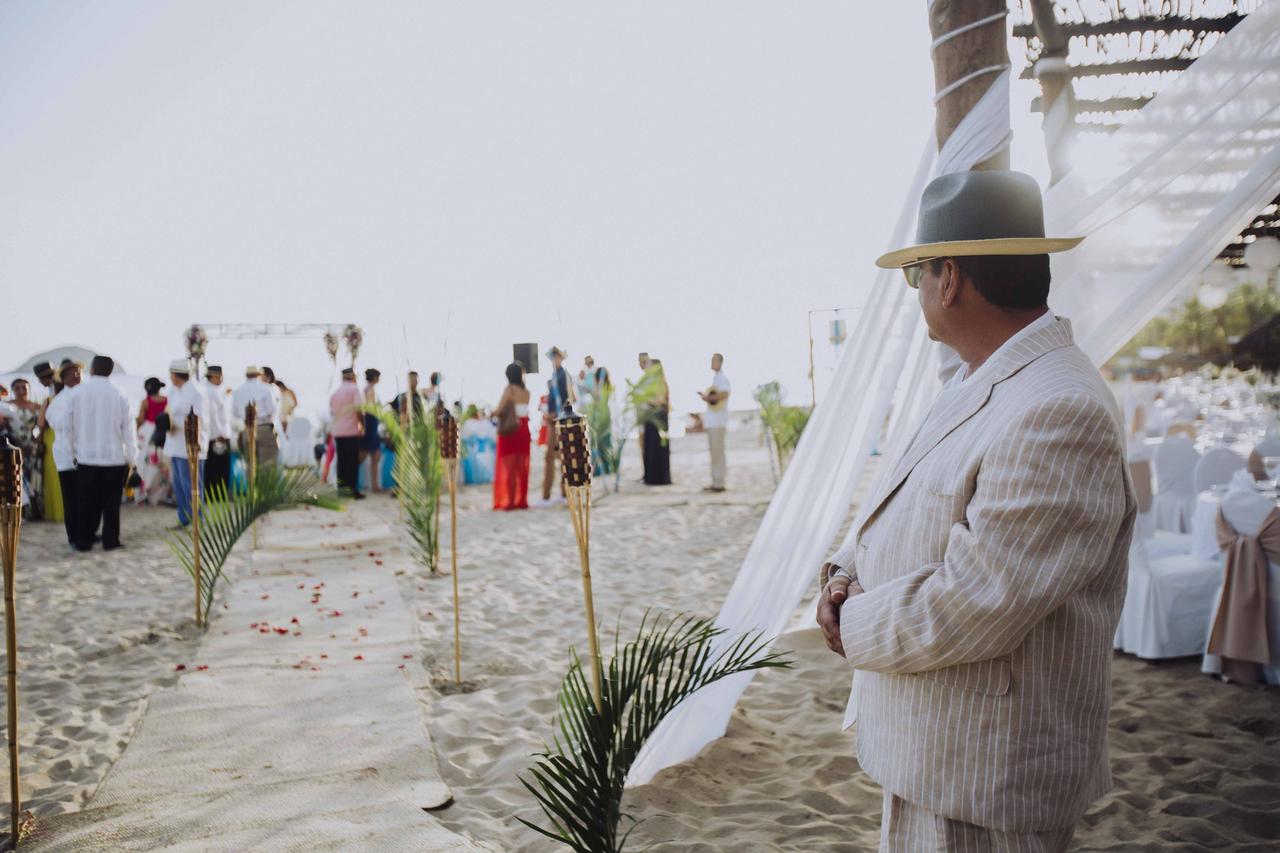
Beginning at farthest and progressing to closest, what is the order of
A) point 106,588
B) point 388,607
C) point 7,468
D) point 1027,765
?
point 106,588
point 388,607
point 7,468
point 1027,765

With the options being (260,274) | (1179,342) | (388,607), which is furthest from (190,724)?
(260,274)

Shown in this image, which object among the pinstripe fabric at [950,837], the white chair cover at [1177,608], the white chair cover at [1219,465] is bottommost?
the white chair cover at [1177,608]

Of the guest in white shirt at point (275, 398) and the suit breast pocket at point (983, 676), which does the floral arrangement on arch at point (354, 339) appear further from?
the suit breast pocket at point (983, 676)

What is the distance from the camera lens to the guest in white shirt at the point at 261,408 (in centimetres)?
952

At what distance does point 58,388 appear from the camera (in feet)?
27.9

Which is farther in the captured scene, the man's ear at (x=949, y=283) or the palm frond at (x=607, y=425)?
the palm frond at (x=607, y=425)

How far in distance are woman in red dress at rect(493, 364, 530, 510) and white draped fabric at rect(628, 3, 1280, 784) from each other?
6.23m

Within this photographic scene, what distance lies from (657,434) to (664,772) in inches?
317

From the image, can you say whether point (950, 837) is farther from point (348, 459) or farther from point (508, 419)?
point (348, 459)

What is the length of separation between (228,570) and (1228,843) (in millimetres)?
6300

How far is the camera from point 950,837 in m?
1.25

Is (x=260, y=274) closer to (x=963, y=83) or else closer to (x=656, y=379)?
(x=656, y=379)

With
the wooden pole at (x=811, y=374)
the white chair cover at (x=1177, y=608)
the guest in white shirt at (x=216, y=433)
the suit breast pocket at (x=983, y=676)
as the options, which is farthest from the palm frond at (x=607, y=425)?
the suit breast pocket at (x=983, y=676)

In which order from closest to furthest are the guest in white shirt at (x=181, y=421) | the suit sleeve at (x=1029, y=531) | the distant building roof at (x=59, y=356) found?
the suit sleeve at (x=1029, y=531) < the guest in white shirt at (x=181, y=421) < the distant building roof at (x=59, y=356)
